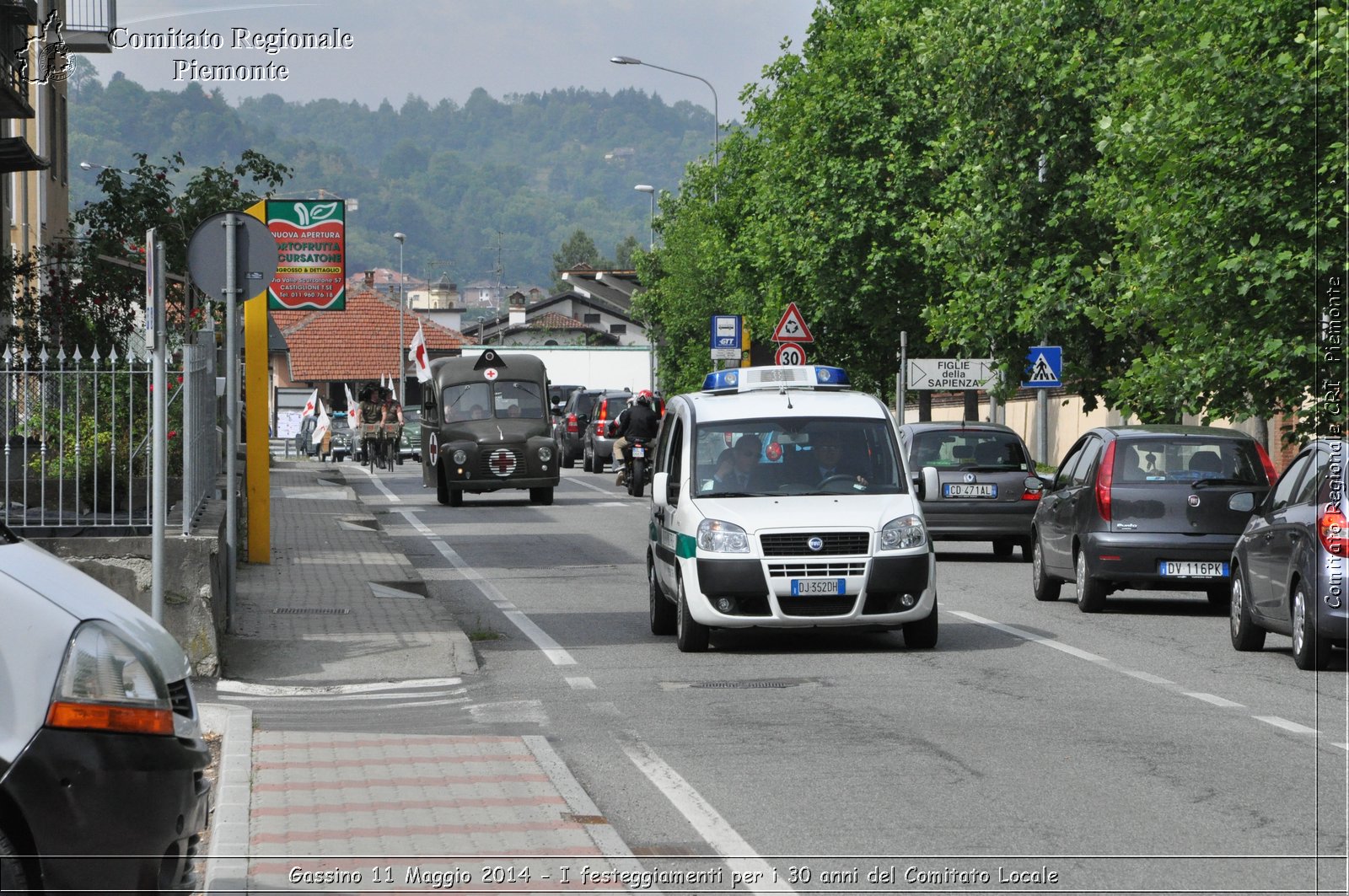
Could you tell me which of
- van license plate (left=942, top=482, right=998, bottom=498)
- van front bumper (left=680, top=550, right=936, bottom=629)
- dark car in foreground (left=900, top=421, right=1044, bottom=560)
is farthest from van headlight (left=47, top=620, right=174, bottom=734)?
van license plate (left=942, top=482, right=998, bottom=498)

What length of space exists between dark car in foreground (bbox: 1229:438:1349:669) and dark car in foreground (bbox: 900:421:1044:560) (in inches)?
333

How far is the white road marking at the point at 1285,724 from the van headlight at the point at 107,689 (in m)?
6.76

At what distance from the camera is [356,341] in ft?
368

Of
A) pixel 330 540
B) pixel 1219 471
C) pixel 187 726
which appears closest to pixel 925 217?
pixel 330 540

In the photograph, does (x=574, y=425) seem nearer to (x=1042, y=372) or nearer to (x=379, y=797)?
(x=1042, y=372)

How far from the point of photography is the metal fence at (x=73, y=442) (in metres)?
12.3

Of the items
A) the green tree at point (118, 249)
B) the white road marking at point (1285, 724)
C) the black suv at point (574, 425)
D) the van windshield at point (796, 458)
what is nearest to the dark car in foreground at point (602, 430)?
the black suv at point (574, 425)

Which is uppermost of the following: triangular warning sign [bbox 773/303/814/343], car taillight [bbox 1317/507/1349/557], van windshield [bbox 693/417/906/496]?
triangular warning sign [bbox 773/303/814/343]

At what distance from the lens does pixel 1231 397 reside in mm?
20516

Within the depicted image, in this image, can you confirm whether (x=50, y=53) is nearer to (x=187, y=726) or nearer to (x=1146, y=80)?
(x=1146, y=80)

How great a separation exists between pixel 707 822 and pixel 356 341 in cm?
10613

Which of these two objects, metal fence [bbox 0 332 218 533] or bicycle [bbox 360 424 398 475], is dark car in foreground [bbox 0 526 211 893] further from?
bicycle [bbox 360 424 398 475]

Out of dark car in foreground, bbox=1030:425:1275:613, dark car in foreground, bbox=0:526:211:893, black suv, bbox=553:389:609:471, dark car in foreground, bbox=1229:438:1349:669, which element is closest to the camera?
dark car in foreground, bbox=0:526:211:893

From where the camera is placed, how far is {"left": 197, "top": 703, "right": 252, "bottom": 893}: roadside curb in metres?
6.49
